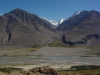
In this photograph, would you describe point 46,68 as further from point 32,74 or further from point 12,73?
point 12,73

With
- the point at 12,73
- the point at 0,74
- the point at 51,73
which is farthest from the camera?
the point at 51,73

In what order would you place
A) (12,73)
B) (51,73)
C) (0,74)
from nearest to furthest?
(0,74), (12,73), (51,73)

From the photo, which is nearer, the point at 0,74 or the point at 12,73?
the point at 0,74

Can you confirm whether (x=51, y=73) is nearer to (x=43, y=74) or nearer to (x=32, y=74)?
(x=43, y=74)

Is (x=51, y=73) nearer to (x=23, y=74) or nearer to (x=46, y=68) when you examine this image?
(x=46, y=68)

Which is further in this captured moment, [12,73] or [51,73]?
[51,73]

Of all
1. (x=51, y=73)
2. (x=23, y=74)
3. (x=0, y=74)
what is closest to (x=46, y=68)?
(x=51, y=73)

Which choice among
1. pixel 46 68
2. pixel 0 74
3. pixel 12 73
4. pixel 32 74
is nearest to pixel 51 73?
pixel 46 68

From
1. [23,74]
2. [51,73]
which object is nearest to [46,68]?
[51,73]
